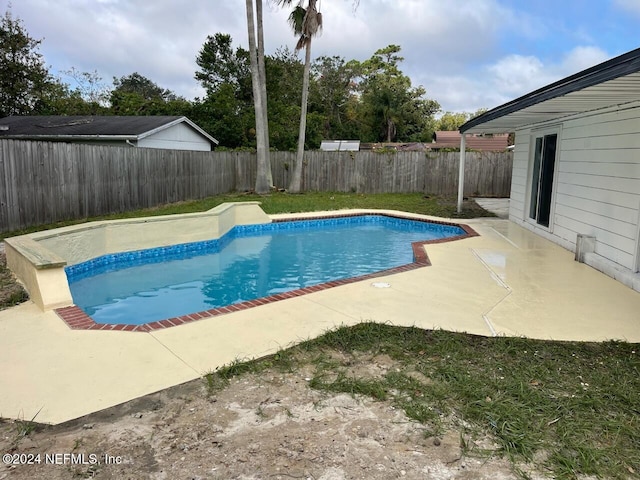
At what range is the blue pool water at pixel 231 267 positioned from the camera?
5.88 m

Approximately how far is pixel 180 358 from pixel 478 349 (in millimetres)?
2340

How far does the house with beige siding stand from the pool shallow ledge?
18.0ft

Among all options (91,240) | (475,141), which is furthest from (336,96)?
(91,240)

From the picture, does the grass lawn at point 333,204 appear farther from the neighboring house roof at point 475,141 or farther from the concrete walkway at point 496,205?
the neighboring house roof at point 475,141

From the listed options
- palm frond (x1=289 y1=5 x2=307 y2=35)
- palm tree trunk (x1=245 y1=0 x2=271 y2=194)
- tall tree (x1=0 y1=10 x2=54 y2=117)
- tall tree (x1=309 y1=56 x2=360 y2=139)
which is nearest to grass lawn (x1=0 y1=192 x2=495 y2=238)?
palm tree trunk (x1=245 y1=0 x2=271 y2=194)

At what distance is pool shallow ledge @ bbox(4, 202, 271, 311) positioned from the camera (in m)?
4.54

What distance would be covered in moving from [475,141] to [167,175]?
68.5 ft

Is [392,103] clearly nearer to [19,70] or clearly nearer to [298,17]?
[298,17]

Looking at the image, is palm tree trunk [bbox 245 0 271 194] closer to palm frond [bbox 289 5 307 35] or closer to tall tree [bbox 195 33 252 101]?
palm frond [bbox 289 5 307 35]

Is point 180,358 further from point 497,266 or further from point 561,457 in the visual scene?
point 497,266

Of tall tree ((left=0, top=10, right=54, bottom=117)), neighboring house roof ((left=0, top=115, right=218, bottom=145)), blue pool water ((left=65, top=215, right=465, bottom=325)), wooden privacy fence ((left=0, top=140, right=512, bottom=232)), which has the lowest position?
blue pool water ((left=65, top=215, right=465, bottom=325))

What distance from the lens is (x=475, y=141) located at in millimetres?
28172

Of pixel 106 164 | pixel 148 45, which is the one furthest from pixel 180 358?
pixel 148 45

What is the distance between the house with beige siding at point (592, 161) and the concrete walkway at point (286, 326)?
515mm
